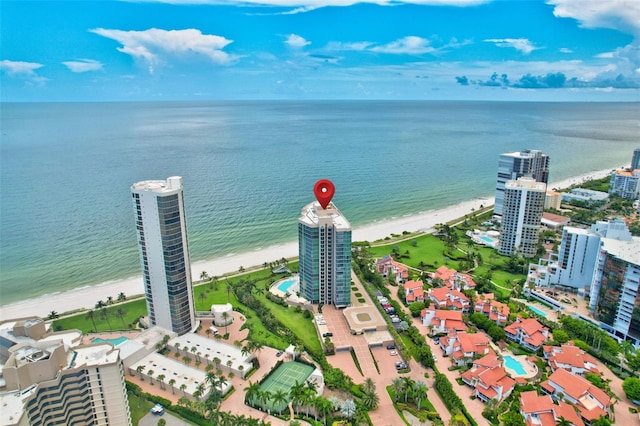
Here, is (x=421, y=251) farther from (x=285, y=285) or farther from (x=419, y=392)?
(x=419, y=392)

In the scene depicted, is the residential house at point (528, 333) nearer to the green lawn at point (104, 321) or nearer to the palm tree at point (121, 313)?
the green lawn at point (104, 321)

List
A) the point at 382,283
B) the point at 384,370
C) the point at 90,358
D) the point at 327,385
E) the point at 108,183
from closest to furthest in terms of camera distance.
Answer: the point at 90,358 < the point at 327,385 < the point at 384,370 < the point at 382,283 < the point at 108,183

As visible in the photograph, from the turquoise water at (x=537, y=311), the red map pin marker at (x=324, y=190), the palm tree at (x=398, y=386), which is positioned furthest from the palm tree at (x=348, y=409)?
the turquoise water at (x=537, y=311)

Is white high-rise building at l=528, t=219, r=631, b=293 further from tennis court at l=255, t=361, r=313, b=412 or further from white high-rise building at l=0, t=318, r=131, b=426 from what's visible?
white high-rise building at l=0, t=318, r=131, b=426

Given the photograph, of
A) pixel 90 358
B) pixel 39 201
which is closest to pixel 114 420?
pixel 90 358

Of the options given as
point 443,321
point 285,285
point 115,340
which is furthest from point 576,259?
Result: point 115,340

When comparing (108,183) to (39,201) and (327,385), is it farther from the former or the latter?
(327,385)

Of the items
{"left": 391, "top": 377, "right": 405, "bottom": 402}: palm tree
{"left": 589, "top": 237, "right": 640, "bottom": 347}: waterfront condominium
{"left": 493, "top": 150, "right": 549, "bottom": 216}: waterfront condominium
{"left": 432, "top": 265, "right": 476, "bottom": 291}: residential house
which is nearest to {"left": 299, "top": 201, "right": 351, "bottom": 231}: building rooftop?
{"left": 432, "top": 265, "right": 476, "bottom": 291}: residential house
